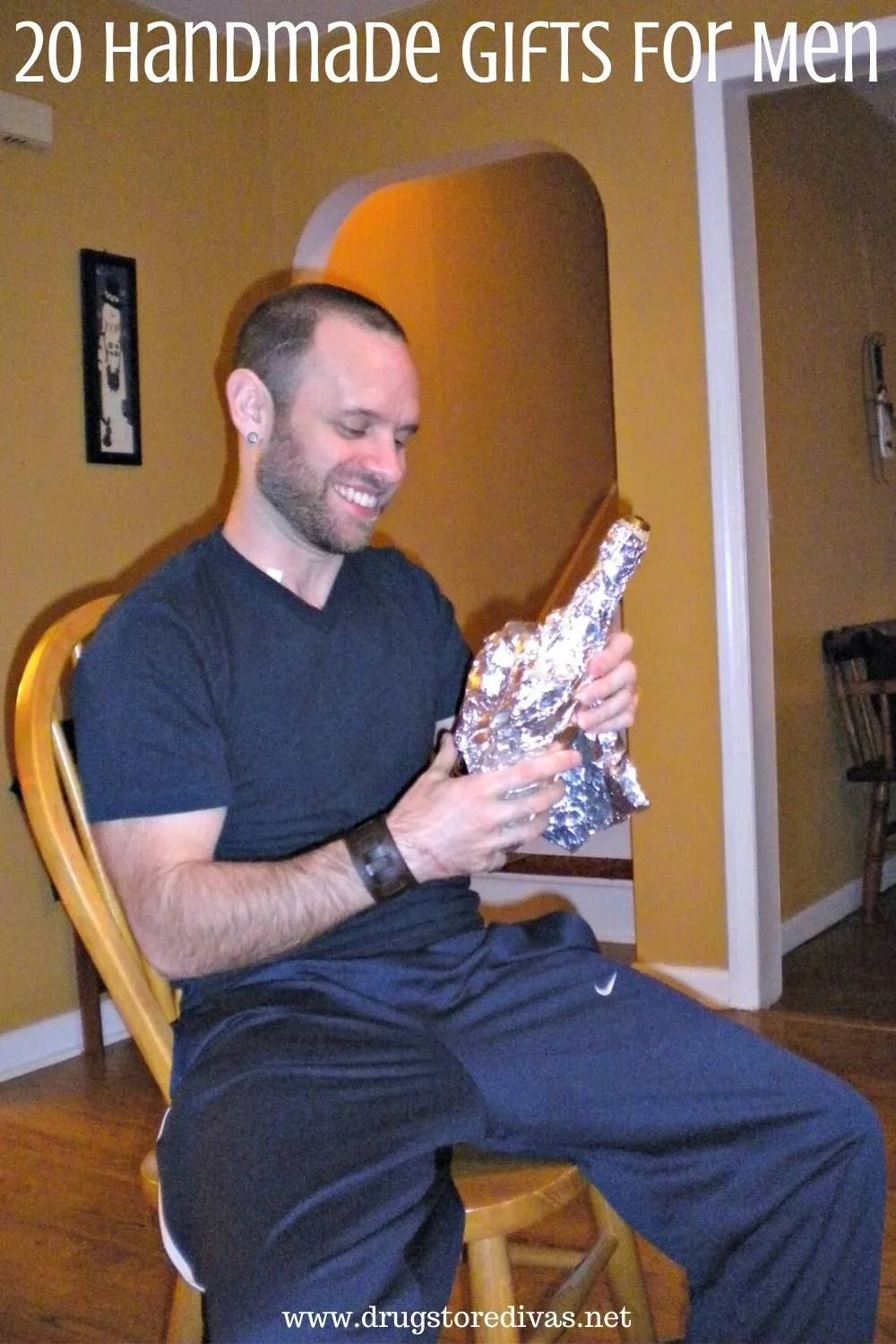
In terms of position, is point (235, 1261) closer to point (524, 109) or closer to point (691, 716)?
point (691, 716)

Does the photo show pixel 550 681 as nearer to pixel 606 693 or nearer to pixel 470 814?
pixel 606 693

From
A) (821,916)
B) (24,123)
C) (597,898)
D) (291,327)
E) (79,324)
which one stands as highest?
(24,123)

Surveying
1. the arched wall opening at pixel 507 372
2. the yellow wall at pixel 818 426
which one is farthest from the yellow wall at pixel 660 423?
the arched wall opening at pixel 507 372

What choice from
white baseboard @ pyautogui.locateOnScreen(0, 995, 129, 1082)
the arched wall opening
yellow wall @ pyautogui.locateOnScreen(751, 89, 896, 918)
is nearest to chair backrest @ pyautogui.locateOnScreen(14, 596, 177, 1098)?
white baseboard @ pyautogui.locateOnScreen(0, 995, 129, 1082)

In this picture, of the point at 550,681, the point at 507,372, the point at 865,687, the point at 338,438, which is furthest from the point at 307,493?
the point at 507,372

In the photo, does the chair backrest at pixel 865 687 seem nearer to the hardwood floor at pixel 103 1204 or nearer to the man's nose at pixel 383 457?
the hardwood floor at pixel 103 1204

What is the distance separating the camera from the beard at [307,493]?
4.03ft

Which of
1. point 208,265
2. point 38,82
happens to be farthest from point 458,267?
point 38,82

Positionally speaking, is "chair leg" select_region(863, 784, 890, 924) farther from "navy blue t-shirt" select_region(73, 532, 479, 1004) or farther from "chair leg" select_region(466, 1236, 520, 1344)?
"chair leg" select_region(466, 1236, 520, 1344)

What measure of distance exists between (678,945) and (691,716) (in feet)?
1.67

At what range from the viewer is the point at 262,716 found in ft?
3.68

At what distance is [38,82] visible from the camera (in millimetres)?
2686

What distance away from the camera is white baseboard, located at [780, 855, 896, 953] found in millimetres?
3377

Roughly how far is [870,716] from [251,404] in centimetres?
287
